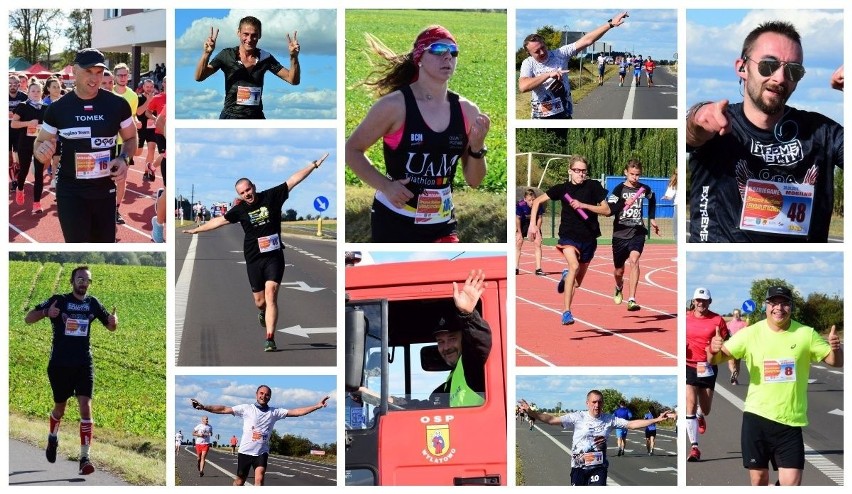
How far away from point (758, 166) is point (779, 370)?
1456mm

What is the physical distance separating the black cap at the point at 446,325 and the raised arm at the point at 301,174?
1.59m

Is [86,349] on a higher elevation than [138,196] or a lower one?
lower

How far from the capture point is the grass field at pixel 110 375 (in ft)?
33.1

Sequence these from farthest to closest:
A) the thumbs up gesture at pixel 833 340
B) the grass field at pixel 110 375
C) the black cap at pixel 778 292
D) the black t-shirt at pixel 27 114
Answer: the black t-shirt at pixel 27 114 < the grass field at pixel 110 375 < the black cap at pixel 778 292 < the thumbs up gesture at pixel 833 340

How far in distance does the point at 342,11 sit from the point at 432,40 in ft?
2.52

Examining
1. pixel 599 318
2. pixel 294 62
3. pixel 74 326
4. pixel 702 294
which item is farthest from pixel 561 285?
pixel 74 326

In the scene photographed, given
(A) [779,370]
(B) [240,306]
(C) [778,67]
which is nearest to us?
(A) [779,370]

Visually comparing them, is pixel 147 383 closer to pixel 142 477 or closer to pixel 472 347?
pixel 142 477

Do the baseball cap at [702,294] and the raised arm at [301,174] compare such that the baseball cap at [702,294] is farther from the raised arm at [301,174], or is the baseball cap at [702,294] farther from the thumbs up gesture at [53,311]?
the thumbs up gesture at [53,311]

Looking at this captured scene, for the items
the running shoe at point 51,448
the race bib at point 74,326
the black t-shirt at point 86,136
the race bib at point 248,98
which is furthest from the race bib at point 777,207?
the running shoe at point 51,448

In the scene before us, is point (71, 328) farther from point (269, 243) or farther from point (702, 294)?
point (702, 294)

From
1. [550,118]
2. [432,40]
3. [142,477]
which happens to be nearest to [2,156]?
[142,477]

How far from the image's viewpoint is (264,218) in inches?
395

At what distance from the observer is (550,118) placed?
998 centimetres
